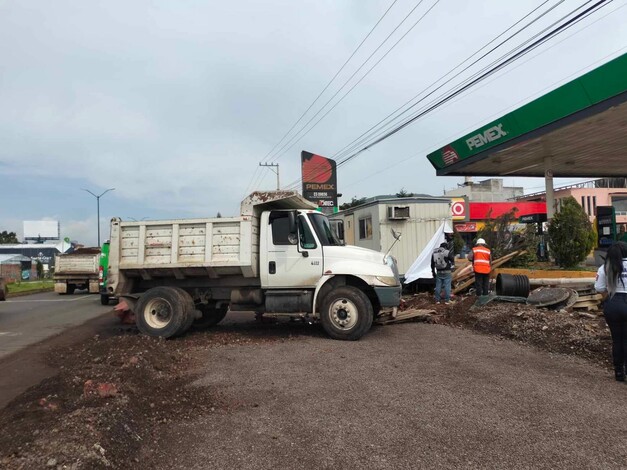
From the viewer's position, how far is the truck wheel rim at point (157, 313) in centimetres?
877

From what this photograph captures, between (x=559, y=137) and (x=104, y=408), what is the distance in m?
15.7

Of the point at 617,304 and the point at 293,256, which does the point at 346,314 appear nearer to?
the point at 293,256

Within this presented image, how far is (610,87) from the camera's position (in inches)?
466

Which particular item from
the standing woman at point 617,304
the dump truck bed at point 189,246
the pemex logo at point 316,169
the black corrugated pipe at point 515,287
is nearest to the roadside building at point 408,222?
the black corrugated pipe at point 515,287

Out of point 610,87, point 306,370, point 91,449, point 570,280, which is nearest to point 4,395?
point 91,449

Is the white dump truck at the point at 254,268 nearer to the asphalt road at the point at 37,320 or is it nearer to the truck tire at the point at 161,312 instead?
the truck tire at the point at 161,312

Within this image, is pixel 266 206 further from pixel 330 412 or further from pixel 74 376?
pixel 330 412

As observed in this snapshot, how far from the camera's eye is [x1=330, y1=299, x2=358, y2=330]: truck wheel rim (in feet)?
26.8

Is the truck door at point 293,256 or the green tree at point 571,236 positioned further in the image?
the green tree at point 571,236

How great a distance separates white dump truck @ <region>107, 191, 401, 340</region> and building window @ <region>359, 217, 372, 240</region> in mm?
6399

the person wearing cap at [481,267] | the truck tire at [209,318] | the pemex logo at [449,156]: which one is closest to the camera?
the truck tire at [209,318]

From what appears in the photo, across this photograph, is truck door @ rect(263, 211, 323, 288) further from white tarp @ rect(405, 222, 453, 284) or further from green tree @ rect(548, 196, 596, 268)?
green tree @ rect(548, 196, 596, 268)

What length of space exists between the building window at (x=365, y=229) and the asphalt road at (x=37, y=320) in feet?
28.6

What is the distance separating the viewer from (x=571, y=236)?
1341cm
